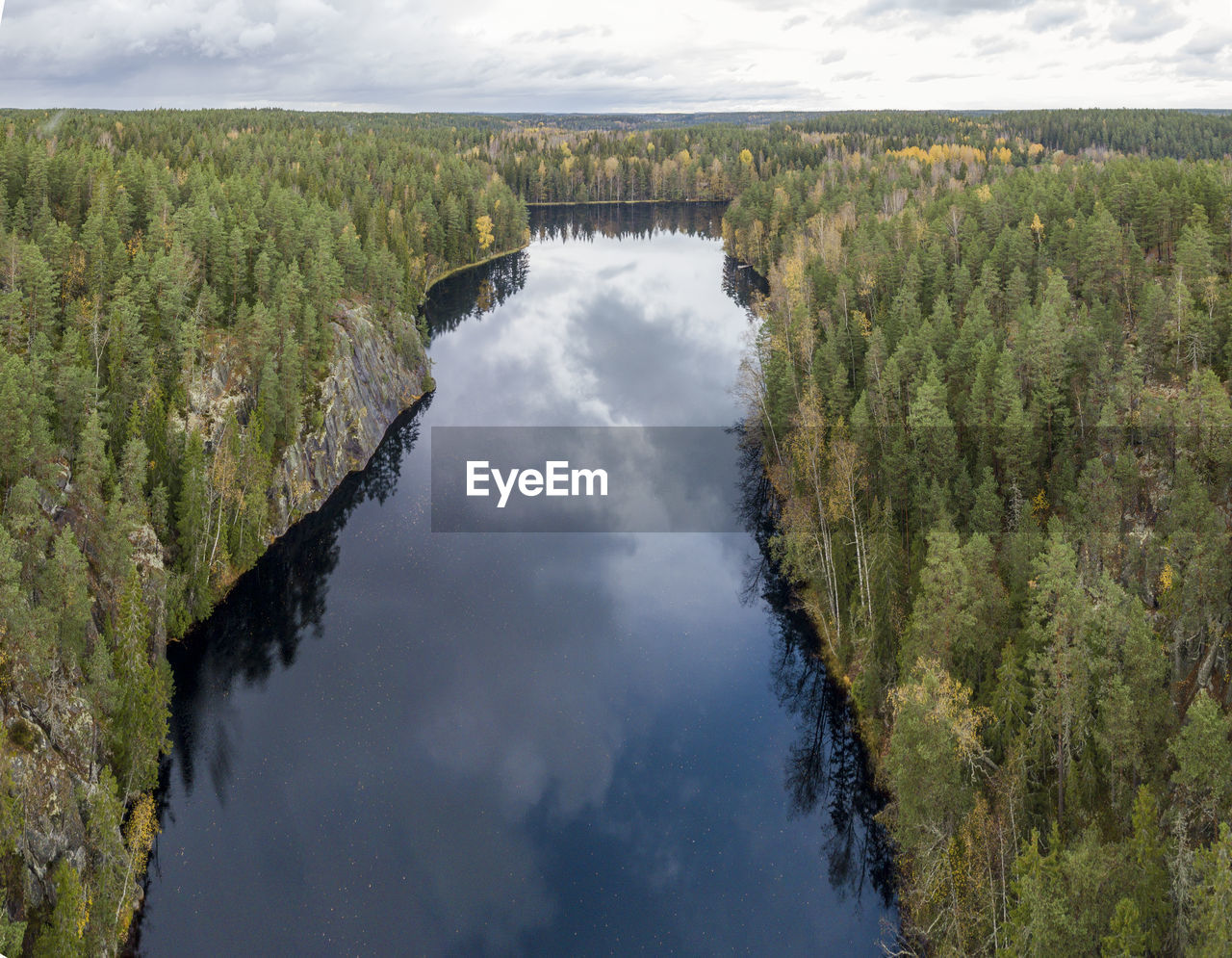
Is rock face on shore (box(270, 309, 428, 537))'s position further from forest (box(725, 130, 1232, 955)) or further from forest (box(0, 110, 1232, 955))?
forest (box(725, 130, 1232, 955))

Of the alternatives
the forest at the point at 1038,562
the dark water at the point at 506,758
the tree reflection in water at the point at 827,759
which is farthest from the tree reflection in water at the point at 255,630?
the forest at the point at 1038,562

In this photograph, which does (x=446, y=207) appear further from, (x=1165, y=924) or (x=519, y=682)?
(x=1165, y=924)

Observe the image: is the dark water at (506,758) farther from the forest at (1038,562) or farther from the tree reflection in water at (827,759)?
the forest at (1038,562)

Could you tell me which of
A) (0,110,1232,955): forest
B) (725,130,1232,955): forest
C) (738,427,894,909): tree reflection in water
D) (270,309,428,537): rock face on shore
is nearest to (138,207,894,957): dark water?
(738,427,894,909): tree reflection in water

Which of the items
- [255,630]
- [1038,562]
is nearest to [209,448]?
[255,630]

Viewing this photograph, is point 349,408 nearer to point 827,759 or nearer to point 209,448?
point 209,448

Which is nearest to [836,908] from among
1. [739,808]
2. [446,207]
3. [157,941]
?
[739,808]
